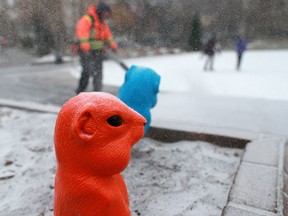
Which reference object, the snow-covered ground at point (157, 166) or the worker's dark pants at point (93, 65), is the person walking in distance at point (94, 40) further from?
the snow-covered ground at point (157, 166)

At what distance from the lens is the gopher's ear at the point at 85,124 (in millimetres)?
1519

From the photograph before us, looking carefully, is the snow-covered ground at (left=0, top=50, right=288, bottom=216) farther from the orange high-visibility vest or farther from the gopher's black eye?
the orange high-visibility vest

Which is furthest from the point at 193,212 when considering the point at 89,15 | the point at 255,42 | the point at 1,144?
the point at 255,42

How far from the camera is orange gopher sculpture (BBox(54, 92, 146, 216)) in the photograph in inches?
61.3

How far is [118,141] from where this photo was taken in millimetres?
1648

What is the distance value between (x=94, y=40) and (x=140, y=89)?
274cm

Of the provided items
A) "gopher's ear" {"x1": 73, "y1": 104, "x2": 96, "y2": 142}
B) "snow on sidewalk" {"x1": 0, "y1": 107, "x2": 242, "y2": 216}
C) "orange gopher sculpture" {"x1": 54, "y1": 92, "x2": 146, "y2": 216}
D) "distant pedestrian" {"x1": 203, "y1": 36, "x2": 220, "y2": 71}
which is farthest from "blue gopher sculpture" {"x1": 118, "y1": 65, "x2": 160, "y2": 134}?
"distant pedestrian" {"x1": 203, "y1": 36, "x2": 220, "y2": 71}

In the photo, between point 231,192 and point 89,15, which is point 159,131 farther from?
point 89,15

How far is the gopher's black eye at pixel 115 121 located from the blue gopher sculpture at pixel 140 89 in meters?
1.15

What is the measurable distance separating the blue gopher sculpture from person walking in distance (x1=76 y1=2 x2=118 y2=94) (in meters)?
2.36

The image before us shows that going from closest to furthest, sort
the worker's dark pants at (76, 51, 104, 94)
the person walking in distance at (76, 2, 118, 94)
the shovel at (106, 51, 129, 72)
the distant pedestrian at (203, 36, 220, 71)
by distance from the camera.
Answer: the shovel at (106, 51, 129, 72)
the person walking in distance at (76, 2, 118, 94)
the worker's dark pants at (76, 51, 104, 94)
the distant pedestrian at (203, 36, 220, 71)

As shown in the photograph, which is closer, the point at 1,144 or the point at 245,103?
the point at 1,144

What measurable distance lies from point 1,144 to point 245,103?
4.63m

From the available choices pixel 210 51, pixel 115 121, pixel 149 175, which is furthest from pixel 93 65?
pixel 210 51
